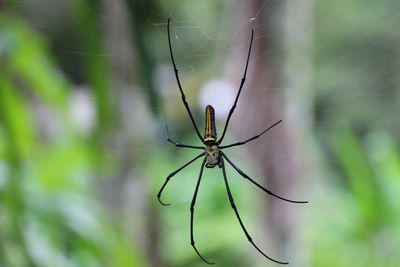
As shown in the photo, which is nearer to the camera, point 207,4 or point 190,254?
point 207,4

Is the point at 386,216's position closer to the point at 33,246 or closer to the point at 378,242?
the point at 378,242

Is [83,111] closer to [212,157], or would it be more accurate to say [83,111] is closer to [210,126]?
[212,157]

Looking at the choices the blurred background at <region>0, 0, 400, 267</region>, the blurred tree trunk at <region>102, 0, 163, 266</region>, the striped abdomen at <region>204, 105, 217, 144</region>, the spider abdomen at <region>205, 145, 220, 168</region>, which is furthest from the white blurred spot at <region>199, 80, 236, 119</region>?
the striped abdomen at <region>204, 105, 217, 144</region>

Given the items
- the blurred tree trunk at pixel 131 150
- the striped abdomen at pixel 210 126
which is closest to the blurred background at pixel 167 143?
the blurred tree trunk at pixel 131 150

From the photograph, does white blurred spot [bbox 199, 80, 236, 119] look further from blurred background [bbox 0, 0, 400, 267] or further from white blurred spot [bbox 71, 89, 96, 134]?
white blurred spot [bbox 71, 89, 96, 134]

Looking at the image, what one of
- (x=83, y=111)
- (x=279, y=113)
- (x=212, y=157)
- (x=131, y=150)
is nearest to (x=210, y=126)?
(x=212, y=157)

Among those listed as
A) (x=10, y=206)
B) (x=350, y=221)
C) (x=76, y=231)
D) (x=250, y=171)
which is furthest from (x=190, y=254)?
(x=10, y=206)
